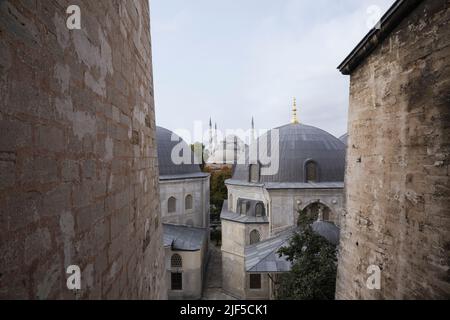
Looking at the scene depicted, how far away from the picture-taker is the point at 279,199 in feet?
50.0

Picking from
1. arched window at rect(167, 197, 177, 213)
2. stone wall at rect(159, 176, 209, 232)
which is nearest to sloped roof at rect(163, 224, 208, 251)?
stone wall at rect(159, 176, 209, 232)

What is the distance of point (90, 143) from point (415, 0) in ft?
13.1

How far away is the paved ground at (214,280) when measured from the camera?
1527 cm

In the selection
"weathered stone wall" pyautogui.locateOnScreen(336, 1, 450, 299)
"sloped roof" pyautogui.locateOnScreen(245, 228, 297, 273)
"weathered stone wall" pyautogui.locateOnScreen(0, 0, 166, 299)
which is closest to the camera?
"weathered stone wall" pyautogui.locateOnScreen(0, 0, 166, 299)

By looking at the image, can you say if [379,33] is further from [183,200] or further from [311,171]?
[183,200]

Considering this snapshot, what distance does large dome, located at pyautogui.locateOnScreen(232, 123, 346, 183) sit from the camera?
1597 centimetres

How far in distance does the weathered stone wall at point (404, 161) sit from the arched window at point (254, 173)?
11.9 metres

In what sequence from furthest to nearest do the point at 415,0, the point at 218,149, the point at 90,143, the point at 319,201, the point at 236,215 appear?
the point at 218,149, the point at 236,215, the point at 319,201, the point at 415,0, the point at 90,143

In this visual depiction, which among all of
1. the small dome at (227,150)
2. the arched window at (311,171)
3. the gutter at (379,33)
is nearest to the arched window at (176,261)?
the arched window at (311,171)

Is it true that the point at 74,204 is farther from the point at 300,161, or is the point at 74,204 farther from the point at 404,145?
the point at 300,161

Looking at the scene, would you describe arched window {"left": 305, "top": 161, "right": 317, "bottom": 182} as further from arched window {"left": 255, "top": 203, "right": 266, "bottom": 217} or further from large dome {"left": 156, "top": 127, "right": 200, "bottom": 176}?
large dome {"left": 156, "top": 127, "right": 200, "bottom": 176}

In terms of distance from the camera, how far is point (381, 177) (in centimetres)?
418

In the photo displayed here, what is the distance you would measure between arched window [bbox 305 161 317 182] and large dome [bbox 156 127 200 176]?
26.1 feet

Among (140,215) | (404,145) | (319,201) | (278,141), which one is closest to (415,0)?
(404,145)
